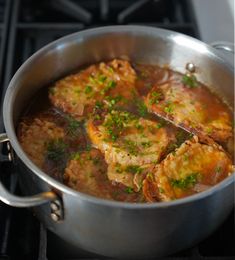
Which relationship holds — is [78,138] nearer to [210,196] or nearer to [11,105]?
[11,105]

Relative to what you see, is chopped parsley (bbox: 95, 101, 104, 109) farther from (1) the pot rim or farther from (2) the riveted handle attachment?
(2) the riveted handle attachment

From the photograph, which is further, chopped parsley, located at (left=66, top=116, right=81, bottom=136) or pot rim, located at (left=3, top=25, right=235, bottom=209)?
chopped parsley, located at (left=66, top=116, right=81, bottom=136)

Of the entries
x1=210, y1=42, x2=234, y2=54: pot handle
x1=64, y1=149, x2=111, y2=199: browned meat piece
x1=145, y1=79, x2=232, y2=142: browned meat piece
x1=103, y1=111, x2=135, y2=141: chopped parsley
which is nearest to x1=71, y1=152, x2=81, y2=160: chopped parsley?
x1=64, y1=149, x2=111, y2=199: browned meat piece

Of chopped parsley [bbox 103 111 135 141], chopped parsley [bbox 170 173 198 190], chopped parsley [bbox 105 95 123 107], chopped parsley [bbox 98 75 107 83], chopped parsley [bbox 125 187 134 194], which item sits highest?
chopped parsley [bbox 98 75 107 83]

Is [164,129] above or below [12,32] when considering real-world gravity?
below

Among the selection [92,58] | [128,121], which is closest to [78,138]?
[128,121]

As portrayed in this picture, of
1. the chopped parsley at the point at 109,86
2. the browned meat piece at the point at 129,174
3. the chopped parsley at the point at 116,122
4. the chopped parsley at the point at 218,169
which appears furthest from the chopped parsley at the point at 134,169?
the chopped parsley at the point at 109,86

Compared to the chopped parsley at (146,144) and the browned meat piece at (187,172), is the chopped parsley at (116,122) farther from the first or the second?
the browned meat piece at (187,172)
